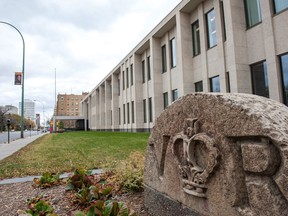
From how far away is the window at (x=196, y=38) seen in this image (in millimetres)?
19891

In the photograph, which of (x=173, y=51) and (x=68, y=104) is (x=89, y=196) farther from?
(x=68, y=104)

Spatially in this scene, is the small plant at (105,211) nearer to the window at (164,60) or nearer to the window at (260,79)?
the window at (260,79)

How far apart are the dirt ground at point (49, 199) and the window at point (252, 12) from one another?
1374cm

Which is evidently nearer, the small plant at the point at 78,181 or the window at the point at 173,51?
the small plant at the point at 78,181

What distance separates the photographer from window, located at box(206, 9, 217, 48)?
17.8 m

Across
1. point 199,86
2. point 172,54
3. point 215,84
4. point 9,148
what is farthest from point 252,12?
point 9,148

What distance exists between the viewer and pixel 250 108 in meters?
2.09

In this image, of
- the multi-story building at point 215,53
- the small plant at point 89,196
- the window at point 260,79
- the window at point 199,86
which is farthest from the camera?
the window at point 199,86

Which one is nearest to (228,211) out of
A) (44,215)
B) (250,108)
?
(250,108)

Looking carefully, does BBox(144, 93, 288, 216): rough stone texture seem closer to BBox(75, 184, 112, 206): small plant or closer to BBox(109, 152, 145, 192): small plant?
BBox(75, 184, 112, 206): small plant

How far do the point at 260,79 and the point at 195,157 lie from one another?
13409mm

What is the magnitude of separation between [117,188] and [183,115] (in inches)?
89.3

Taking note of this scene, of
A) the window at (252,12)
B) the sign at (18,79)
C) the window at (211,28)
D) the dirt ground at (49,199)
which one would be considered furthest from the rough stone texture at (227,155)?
the sign at (18,79)

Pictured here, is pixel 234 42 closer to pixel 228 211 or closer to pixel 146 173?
pixel 146 173
